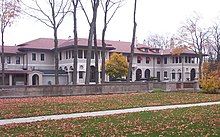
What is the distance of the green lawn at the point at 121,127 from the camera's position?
11.3m

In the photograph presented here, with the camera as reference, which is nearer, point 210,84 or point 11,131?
point 11,131

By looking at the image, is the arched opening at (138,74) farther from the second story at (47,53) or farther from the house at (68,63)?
the second story at (47,53)

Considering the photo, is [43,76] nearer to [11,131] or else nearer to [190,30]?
[190,30]

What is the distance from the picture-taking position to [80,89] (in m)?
34.8

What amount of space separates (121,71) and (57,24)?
2483 cm

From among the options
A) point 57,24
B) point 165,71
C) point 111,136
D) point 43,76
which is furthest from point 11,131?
point 165,71

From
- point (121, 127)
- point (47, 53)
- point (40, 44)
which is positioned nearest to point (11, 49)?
point (40, 44)

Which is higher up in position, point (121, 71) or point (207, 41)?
point (207, 41)

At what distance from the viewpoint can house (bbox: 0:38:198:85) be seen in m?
64.9

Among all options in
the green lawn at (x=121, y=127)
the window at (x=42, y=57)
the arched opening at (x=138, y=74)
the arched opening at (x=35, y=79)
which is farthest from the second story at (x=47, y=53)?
the green lawn at (x=121, y=127)

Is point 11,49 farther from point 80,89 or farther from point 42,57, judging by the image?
point 80,89

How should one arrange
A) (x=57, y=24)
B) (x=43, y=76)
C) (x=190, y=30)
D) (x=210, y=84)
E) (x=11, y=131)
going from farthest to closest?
(x=190, y=30) → (x=43, y=76) → (x=57, y=24) → (x=210, y=84) → (x=11, y=131)

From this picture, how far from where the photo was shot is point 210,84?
3753 cm

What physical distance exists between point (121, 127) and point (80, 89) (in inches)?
881
